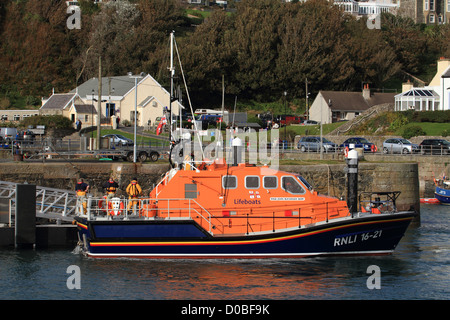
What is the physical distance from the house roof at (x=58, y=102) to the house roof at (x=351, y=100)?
2509 cm

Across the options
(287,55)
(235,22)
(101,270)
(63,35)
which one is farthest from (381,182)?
(63,35)

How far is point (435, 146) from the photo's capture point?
41.9 meters

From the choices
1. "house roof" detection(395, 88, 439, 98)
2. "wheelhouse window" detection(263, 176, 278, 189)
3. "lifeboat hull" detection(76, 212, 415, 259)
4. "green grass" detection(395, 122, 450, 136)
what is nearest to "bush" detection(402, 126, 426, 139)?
"green grass" detection(395, 122, 450, 136)

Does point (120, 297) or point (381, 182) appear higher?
point (381, 182)

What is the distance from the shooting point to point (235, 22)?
7344cm

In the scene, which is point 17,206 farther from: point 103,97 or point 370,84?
point 370,84

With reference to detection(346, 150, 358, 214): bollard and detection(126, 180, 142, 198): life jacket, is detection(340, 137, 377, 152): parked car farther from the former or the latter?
detection(126, 180, 142, 198): life jacket

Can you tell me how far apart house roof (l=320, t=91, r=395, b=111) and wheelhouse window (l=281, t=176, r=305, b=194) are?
4417 cm

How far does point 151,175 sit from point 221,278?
10.9m

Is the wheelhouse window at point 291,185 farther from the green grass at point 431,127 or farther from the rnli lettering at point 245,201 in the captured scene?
the green grass at point 431,127

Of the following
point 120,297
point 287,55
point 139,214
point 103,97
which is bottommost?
point 120,297

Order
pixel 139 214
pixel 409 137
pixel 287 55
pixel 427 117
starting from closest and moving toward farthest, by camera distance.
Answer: pixel 139 214, pixel 409 137, pixel 427 117, pixel 287 55

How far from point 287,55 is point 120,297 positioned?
56.1 metres

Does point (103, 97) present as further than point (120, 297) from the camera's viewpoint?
Yes
